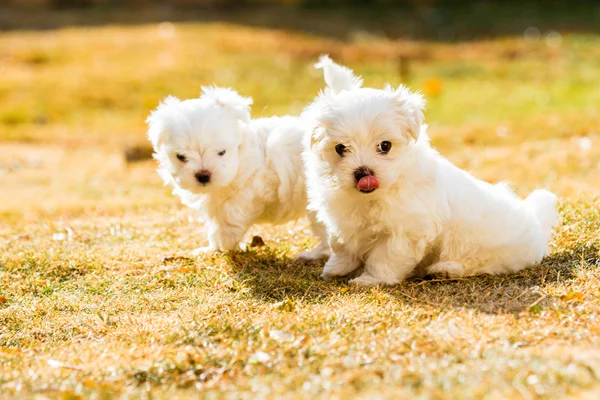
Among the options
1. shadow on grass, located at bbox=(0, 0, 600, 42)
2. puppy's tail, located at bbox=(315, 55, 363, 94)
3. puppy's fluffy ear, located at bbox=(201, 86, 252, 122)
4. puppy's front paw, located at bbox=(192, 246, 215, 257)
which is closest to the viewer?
puppy's tail, located at bbox=(315, 55, 363, 94)

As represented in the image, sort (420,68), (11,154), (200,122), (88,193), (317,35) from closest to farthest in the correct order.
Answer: (200,122), (88,193), (11,154), (420,68), (317,35)

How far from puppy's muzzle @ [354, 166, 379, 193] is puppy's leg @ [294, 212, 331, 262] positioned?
1.30 meters

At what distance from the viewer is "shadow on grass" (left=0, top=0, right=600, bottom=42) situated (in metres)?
23.9

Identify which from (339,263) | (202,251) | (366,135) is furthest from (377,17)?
(366,135)

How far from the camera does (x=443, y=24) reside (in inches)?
995

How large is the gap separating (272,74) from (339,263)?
45.3ft

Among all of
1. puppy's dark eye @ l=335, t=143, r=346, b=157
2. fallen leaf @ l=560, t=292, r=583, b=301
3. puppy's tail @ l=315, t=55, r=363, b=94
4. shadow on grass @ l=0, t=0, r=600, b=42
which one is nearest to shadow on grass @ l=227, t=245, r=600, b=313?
fallen leaf @ l=560, t=292, r=583, b=301

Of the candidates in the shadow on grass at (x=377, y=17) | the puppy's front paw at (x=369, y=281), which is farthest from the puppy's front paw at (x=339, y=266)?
the shadow on grass at (x=377, y=17)

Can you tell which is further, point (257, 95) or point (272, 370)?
point (257, 95)

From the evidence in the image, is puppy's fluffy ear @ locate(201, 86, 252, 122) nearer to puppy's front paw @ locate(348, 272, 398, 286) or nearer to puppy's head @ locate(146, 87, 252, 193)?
puppy's head @ locate(146, 87, 252, 193)

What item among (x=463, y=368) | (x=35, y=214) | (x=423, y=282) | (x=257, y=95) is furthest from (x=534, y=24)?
(x=463, y=368)

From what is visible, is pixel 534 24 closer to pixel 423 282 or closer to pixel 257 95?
pixel 257 95

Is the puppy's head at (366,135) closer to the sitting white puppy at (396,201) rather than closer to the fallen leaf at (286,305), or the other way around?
the sitting white puppy at (396,201)

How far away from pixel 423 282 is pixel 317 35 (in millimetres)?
18354
